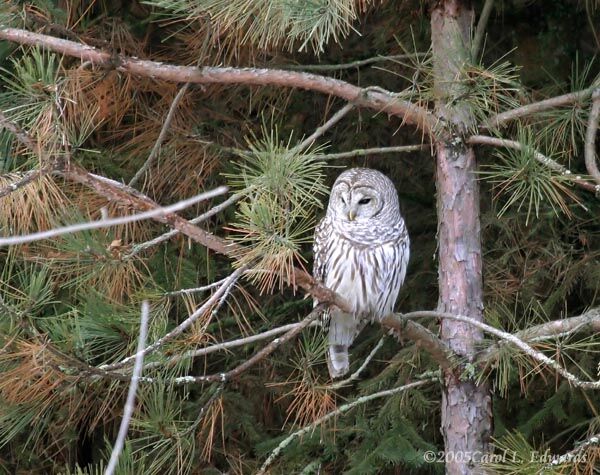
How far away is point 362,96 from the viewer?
14.4 ft

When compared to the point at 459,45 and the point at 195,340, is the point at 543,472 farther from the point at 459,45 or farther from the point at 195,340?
the point at 459,45

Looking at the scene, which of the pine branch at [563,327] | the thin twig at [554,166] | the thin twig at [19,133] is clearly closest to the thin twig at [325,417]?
the pine branch at [563,327]

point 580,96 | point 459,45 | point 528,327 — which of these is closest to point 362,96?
point 459,45

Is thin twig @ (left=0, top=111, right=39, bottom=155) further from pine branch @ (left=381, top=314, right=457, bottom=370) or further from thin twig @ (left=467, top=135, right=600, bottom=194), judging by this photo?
thin twig @ (left=467, top=135, right=600, bottom=194)

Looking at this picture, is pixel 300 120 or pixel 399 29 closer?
pixel 399 29

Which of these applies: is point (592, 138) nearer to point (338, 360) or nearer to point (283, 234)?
point (283, 234)

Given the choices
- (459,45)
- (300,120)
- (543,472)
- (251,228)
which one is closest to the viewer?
(251,228)

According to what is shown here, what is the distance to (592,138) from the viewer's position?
4117mm

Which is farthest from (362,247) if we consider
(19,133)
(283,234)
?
(19,133)

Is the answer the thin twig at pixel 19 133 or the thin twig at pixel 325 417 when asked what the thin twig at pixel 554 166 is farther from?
the thin twig at pixel 19 133

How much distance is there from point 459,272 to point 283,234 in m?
1.35

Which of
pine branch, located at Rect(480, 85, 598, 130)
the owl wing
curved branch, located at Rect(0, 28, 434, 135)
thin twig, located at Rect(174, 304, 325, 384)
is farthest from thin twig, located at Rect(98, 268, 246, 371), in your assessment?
pine branch, located at Rect(480, 85, 598, 130)

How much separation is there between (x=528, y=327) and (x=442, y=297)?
0.36 metres

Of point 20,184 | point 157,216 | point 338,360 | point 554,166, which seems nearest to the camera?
point 157,216
